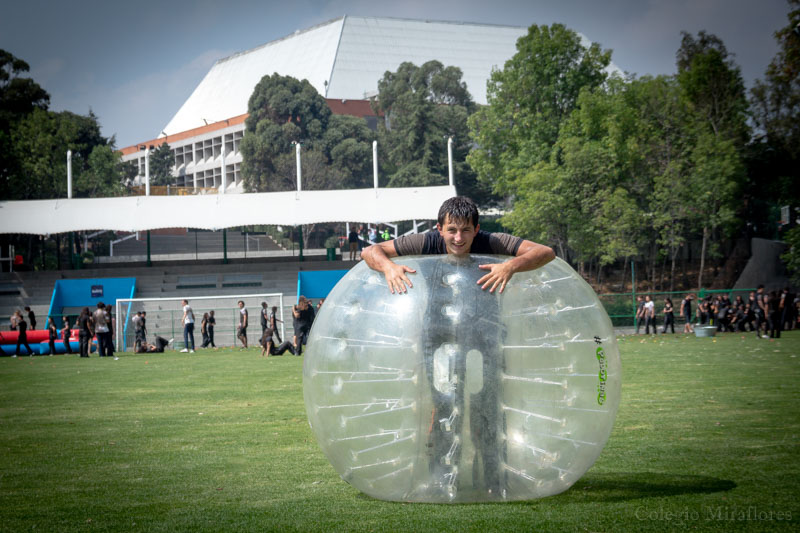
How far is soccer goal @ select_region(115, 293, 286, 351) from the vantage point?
103 feet

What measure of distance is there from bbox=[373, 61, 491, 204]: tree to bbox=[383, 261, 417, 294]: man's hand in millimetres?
53742

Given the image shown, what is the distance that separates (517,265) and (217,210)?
3806 cm

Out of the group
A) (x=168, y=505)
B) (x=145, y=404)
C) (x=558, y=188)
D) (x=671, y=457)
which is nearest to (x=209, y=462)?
(x=168, y=505)

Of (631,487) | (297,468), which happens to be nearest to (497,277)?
(631,487)

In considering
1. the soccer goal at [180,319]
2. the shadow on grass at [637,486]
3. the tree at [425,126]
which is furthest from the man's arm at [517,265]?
the tree at [425,126]

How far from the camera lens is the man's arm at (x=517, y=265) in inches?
210

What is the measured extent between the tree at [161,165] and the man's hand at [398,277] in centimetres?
8298

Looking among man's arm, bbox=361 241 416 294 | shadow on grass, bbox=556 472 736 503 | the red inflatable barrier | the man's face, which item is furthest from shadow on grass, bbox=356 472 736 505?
the red inflatable barrier

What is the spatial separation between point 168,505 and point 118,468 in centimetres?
175

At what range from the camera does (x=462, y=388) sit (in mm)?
5156

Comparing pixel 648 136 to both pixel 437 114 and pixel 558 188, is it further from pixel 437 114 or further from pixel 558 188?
pixel 437 114

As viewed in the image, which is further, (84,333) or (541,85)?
(541,85)

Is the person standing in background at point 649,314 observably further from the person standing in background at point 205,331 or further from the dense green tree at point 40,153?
the dense green tree at point 40,153

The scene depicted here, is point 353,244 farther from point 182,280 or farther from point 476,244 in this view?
point 476,244
